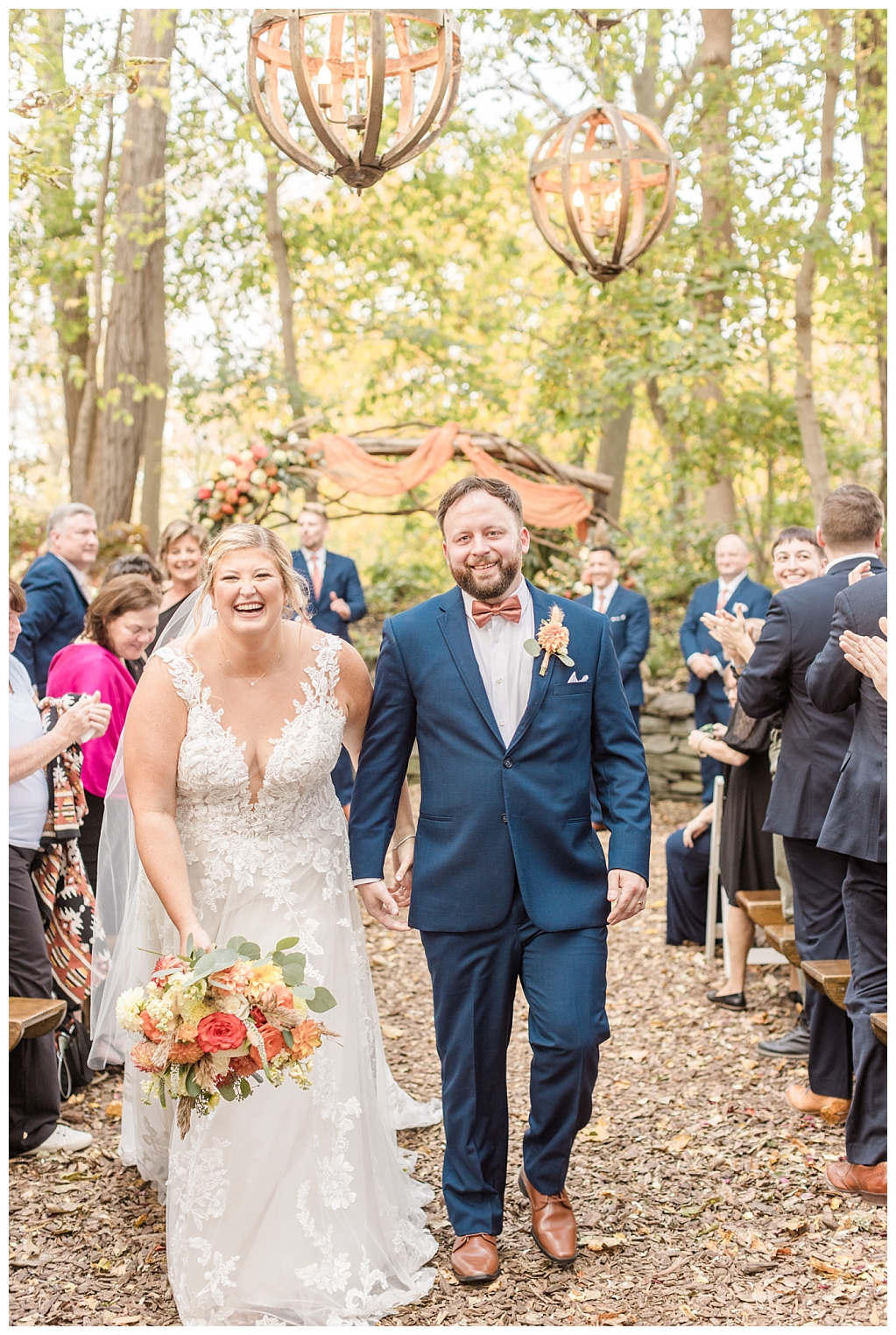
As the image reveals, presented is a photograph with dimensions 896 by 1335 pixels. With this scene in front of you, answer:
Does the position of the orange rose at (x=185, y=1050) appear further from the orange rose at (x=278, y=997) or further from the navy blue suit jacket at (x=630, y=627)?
the navy blue suit jacket at (x=630, y=627)

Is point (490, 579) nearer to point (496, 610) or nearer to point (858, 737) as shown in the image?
point (496, 610)

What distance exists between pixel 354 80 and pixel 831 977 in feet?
11.1

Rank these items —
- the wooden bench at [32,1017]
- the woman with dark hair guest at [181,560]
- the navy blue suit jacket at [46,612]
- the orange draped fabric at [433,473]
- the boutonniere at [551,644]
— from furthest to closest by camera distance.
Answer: the orange draped fabric at [433,473], the navy blue suit jacket at [46,612], the woman with dark hair guest at [181,560], the wooden bench at [32,1017], the boutonniere at [551,644]

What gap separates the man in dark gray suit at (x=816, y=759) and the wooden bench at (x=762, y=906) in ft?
2.03

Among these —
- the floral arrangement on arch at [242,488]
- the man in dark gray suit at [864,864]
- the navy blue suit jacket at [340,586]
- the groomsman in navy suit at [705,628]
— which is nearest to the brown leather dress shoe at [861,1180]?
the man in dark gray suit at [864,864]

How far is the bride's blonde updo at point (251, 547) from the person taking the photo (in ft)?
11.4

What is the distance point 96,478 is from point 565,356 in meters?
5.22

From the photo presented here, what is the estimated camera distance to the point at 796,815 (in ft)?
14.9

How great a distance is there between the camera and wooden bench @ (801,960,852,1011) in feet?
13.8

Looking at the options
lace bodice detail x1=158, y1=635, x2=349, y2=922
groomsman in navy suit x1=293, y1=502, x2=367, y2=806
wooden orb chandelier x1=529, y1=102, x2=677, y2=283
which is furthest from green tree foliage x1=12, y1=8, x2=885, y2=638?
lace bodice detail x1=158, y1=635, x2=349, y2=922

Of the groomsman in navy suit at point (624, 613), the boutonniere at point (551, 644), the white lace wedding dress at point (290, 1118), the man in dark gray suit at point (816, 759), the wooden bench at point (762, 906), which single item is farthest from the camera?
the groomsman in navy suit at point (624, 613)

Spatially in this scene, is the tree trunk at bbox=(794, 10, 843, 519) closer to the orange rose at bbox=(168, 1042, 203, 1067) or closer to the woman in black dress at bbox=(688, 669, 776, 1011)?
the woman in black dress at bbox=(688, 669, 776, 1011)

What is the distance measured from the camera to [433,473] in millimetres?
11664

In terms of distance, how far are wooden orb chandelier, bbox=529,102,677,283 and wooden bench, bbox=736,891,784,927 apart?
2920 millimetres
